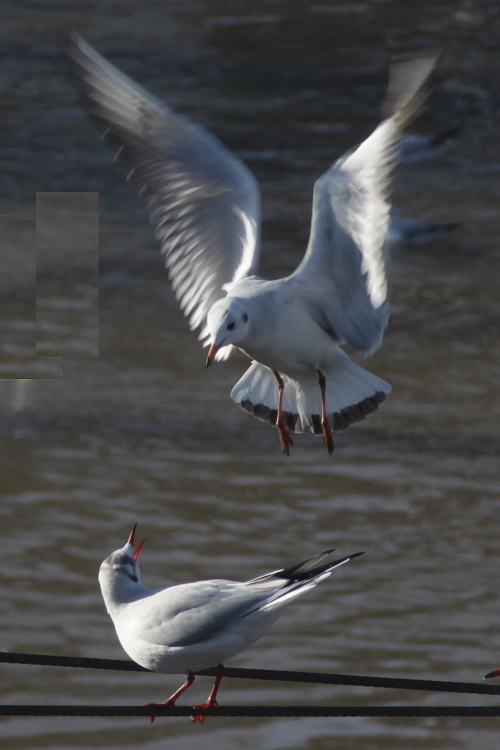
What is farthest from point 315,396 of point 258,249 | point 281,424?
point 258,249

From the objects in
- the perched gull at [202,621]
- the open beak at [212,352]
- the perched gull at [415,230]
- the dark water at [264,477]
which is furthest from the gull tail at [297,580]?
the perched gull at [415,230]

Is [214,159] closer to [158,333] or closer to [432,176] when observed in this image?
[158,333]

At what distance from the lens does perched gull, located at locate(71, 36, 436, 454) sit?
388cm

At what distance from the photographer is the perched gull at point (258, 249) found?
388 centimetres

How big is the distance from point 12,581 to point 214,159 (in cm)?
243

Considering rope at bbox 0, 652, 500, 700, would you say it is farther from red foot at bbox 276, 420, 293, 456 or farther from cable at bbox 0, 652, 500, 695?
red foot at bbox 276, 420, 293, 456

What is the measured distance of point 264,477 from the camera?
677cm

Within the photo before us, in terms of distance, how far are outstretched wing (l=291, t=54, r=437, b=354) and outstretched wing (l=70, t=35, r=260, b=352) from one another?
1.07ft

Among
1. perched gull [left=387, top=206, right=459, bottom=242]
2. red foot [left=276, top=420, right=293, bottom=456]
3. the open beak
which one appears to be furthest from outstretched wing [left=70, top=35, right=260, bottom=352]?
perched gull [left=387, top=206, right=459, bottom=242]

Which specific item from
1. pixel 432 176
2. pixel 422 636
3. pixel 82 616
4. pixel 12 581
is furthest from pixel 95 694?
pixel 432 176

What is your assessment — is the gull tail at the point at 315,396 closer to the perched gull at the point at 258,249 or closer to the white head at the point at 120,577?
the perched gull at the point at 258,249

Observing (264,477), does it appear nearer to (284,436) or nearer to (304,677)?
(284,436)

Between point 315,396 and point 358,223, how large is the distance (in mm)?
950

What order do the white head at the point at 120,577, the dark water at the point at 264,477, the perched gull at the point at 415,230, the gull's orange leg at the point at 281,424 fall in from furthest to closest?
the perched gull at the point at 415,230 < the dark water at the point at 264,477 < the gull's orange leg at the point at 281,424 < the white head at the point at 120,577
